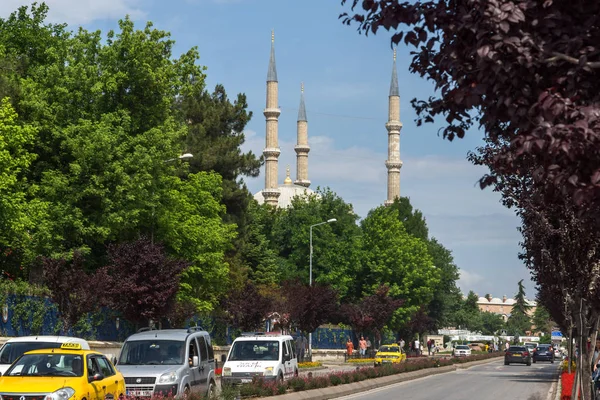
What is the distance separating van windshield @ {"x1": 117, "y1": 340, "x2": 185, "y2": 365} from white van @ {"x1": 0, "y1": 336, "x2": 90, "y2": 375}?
83.5 inches

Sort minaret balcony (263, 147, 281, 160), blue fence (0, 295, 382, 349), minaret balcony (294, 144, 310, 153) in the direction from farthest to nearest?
minaret balcony (294, 144, 310, 153) < minaret balcony (263, 147, 281, 160) < blue fence (0, 295, 382, 349)

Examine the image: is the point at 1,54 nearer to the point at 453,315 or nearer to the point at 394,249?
the point at 394,249

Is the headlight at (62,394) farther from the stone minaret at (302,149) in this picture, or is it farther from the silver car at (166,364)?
the stone minaret at (302,149)

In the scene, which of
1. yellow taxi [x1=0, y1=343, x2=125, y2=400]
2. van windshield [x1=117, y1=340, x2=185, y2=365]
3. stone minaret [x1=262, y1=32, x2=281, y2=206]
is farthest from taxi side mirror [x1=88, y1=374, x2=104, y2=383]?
stone minaret [x1=262, y1=32, x2=281, y2=206]

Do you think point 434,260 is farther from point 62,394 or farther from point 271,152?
point 62,394

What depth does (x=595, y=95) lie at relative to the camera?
23.7 feet

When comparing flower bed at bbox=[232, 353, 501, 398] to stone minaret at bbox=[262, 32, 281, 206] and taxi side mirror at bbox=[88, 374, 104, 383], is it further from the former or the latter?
stone minaret at bbox=[262, 32, 281, 206]

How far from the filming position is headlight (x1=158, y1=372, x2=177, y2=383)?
72.1ft

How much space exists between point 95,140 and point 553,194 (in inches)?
1525

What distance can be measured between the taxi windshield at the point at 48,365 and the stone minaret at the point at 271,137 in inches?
4627

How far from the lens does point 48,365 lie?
1745 cm

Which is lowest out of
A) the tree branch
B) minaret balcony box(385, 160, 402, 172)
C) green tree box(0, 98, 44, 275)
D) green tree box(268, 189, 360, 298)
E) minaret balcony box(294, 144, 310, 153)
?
the tree branch

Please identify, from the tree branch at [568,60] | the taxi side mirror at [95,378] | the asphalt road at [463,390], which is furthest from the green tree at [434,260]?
the tree branch at [568,60]

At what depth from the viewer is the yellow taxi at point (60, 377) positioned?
53.2ft
